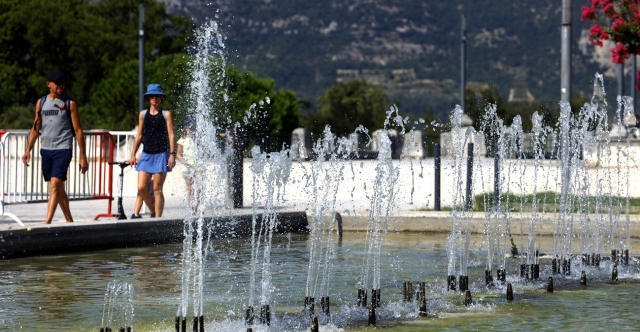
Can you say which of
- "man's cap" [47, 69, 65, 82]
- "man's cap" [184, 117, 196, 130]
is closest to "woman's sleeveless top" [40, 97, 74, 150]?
"man's cap" [47, 69, 65, 82]

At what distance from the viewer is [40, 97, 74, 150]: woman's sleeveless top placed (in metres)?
12.2

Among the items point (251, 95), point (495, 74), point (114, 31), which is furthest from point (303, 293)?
point (495, 74)

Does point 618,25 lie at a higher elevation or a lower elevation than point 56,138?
higher

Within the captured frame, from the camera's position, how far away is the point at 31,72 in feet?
250

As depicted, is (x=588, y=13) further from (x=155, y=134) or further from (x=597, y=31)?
(x=155, y=134)

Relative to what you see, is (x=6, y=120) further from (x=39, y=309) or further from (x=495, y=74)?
(x=495, y=74)

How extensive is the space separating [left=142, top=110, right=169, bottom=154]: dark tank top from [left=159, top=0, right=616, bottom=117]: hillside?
110 m

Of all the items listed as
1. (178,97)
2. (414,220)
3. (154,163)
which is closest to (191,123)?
(154,163)

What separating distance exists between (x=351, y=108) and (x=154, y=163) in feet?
207

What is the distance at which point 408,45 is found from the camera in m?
144

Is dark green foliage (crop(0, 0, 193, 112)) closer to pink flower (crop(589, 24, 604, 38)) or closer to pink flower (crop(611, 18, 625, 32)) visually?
pink flower (crop(589, 24, 604, 38))

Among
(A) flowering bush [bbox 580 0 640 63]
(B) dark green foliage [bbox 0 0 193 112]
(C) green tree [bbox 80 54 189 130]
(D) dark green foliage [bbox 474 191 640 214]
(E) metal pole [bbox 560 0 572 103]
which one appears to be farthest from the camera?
(B) dark green foliage [bbox 0 0 193 112]

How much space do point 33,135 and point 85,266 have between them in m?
2.00

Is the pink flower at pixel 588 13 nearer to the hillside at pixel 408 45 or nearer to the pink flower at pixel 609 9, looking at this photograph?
the pink flower at pixel 609 9
